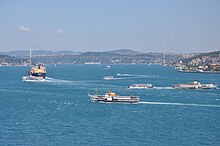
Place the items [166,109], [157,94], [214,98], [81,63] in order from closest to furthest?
1. [166,109]
2. [214,98]
3. [157,94]
4. [81,63]

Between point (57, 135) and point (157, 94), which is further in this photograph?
point (157, 94)

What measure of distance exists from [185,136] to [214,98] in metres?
11.2

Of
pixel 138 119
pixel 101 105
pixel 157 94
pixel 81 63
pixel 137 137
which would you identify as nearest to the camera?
pixel 137 137

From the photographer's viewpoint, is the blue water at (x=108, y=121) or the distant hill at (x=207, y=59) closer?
the blue water at (x=108, y=121)

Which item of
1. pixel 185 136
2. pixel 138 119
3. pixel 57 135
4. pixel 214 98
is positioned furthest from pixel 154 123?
pixel 214 98

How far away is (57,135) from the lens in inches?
552

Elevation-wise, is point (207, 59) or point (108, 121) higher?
point (207, 59)

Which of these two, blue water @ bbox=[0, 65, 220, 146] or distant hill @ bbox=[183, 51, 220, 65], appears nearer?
blue water @ bbox=[0, 65, 220, 146]

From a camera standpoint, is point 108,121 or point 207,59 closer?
point 108,121

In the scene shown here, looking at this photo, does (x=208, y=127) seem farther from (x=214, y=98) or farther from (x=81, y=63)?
(x=81, y=63)

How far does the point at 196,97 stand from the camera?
25359 mm

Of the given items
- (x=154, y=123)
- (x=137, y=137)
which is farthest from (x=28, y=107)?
(x=137, y=137)

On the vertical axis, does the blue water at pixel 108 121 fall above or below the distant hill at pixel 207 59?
below

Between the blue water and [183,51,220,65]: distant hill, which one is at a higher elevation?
[183,51,220,65]: distant hill
